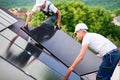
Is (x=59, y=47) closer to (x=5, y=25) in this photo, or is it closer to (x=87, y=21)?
(x=5, y=25)

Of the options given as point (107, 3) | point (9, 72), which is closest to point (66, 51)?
point (9, 72)

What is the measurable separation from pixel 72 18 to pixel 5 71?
137 feet

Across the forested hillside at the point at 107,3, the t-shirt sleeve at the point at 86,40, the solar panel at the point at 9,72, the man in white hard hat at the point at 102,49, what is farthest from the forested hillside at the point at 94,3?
the solar panel at the point at 9,72

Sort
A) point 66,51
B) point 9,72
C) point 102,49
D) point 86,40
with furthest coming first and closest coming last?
point 66,51 → point 102,49 → point 86,40 → point 9,72

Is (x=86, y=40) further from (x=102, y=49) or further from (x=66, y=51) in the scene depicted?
(x=66, y=51)

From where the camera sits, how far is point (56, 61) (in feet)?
27.0

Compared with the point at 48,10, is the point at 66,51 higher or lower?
lower

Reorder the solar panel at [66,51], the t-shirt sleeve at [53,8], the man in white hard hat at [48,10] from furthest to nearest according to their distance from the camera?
the t-shirt sleeve at [53,8] < the man in white hard hat at [48,10] < the solar panel at [66,51]

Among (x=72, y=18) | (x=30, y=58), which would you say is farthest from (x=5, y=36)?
(x=72, y=18)

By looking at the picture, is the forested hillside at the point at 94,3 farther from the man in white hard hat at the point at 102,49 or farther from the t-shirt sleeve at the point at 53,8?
the man in white hard hat at the point at 102,49


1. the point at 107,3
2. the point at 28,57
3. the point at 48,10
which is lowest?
the point at 28,57

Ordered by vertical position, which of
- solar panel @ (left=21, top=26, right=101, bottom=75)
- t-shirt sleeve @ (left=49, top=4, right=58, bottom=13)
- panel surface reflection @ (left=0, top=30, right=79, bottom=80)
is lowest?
panel surface reflection @ (left=0, top=30, right=79, bottom=80)

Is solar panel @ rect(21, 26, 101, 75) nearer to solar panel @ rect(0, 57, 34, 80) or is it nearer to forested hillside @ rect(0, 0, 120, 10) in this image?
solar panel @ rect(0, 57, 34, 80)

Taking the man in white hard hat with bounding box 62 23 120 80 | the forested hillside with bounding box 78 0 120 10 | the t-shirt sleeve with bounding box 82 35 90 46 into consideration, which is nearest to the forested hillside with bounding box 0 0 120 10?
the forested hillside with bounding box 78 0 120 10
